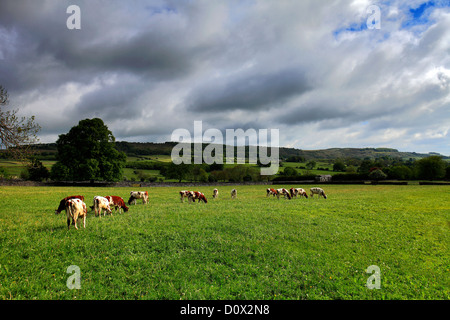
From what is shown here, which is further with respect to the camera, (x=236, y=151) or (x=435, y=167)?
(x=236, y=151)

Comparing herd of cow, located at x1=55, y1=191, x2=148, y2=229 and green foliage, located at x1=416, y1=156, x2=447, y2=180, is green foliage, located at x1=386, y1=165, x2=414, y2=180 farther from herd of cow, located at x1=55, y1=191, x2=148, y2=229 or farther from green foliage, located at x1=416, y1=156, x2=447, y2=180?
herd of cow, located at x1=55, y1=191, x2=148, y2=229

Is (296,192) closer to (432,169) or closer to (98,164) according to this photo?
(98,164)

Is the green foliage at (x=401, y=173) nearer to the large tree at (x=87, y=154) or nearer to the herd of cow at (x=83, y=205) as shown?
the large tree at (x=87, y=154)

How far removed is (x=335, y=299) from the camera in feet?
20.6

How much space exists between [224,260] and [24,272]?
6.16 meters

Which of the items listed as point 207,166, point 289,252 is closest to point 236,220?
point 289,252

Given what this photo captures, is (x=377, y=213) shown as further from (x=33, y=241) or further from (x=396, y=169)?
(x=396, y=169)

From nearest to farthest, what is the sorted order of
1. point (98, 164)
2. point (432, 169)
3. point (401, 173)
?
point (98, 164) < point (432, 169) < point (401, 173)

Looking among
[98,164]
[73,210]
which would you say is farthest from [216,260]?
[98,164]

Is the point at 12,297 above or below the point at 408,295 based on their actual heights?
above

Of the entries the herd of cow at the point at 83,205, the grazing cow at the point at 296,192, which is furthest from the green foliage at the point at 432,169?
the herd of cow at the point at 83,205

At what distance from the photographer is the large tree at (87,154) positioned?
42.9 meters

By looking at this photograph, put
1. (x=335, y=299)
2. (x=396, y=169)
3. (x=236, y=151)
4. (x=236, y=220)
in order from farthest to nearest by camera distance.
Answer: (x=236, y=151), (x=396, y=169), (x=236, y=220), (x=335, y=299)

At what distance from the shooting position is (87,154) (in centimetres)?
4466
